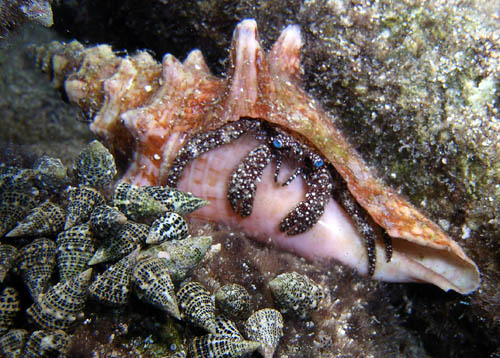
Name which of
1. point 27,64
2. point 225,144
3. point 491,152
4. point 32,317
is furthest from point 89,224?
point 27,64

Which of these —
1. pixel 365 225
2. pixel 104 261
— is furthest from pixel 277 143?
pixel 104 261

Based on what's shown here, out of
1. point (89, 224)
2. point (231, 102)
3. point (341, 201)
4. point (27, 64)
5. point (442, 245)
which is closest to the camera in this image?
point (89, 224)

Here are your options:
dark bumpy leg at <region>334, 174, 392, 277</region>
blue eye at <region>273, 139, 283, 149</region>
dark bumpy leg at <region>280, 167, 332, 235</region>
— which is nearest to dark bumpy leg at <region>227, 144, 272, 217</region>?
blue eye at <region>273, 139, 283, 149</region>

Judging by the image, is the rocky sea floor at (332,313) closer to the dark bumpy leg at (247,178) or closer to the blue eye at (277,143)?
the dark bumpy leg at (247,178)

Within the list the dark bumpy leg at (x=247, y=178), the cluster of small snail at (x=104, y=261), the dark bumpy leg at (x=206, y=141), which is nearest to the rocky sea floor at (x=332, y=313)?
the cluster of small snail at (x=104, y=261)

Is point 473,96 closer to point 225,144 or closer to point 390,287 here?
point 390,287

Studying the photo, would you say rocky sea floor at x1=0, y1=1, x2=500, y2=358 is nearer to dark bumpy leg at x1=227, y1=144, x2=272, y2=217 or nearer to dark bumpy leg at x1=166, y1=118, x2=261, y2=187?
dark bumpy leg at x1=227, y1=144, x2=272, y2=217
